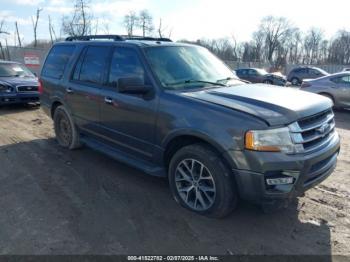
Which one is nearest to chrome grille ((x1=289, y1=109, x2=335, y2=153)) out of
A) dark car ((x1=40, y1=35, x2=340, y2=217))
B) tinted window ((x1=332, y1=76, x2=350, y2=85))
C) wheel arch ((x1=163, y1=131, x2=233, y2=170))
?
dark car ((x1=40, y1=35, x2=340, y2=217))

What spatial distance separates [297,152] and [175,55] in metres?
2.15

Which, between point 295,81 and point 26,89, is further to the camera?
point 295,81

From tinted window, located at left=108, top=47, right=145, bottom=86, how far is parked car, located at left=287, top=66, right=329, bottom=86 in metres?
27.3

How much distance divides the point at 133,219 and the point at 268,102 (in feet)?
6.46

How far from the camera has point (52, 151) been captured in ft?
20.5

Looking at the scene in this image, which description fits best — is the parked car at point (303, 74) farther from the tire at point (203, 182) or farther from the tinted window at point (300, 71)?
the tire at point (203, 182)

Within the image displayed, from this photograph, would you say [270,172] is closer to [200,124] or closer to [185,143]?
[200,124]

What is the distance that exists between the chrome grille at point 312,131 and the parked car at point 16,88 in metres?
9.35

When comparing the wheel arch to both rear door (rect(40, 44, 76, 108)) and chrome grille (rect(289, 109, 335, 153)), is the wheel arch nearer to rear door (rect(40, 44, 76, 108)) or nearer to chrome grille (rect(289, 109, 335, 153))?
chrome grille (rect(289, 109, 335, 153))

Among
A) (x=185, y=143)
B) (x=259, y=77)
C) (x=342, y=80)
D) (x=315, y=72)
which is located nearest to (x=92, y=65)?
(x=185, y=143)

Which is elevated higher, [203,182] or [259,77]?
[203,182]

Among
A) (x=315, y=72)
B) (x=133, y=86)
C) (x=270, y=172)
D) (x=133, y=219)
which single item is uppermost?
(x=133, y=86)

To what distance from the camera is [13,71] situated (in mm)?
11648

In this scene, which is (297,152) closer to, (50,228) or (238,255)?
(238,255)
